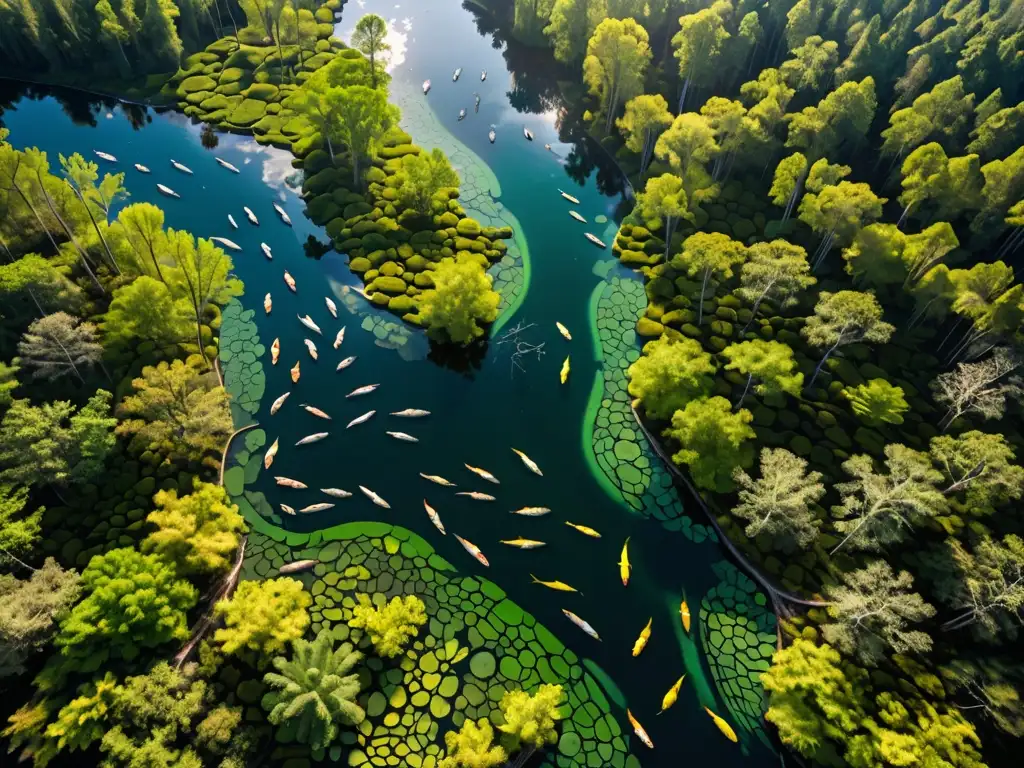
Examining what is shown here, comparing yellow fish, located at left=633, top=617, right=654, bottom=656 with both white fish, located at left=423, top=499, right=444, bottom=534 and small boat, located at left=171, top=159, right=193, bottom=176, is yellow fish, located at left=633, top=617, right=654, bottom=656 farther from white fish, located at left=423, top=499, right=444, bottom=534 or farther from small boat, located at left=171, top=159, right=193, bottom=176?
small boat, located at left=171, top=159, right=193, bottom=176

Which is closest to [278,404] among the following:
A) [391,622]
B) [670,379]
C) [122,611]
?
[122,611]

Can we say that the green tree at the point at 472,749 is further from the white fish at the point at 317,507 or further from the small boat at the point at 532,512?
the white fish at the point at 317,507

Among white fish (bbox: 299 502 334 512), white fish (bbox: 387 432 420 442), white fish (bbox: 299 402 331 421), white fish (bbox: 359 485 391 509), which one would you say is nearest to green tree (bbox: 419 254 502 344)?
white fish (bbox: 387 432 420 442)

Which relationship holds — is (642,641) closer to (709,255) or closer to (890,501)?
(890,501)

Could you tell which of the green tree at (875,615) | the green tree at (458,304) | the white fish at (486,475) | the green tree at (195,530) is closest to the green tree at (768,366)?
the green tree at (875,615)

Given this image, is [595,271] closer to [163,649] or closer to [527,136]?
[527,136]
